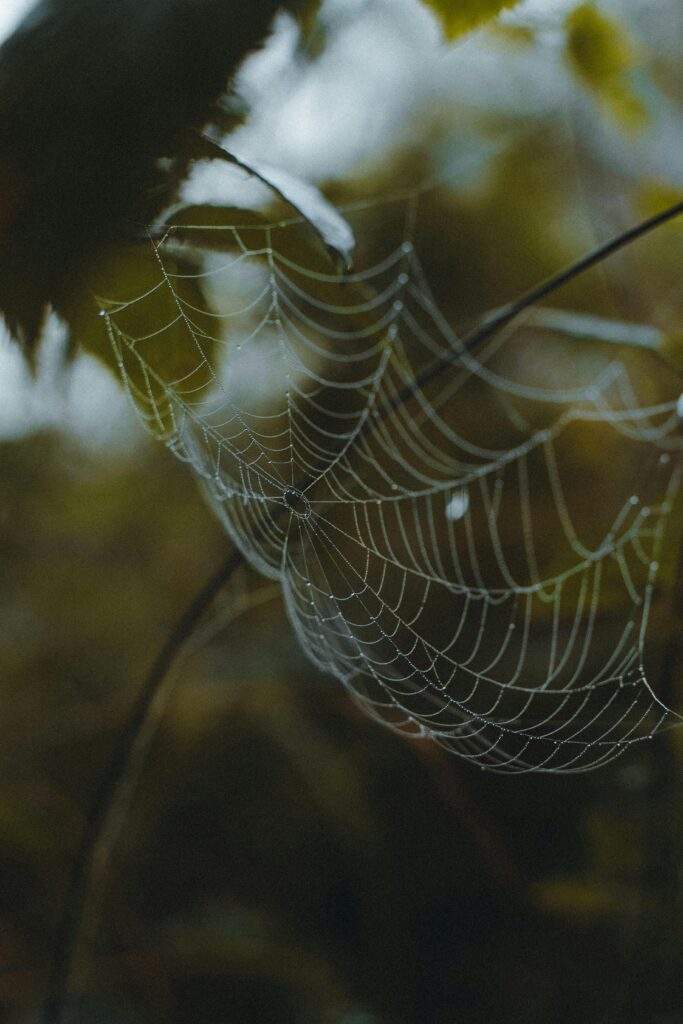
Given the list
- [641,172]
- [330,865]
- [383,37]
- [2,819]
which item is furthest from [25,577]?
[641,172]

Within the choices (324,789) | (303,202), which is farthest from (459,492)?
(303,202)

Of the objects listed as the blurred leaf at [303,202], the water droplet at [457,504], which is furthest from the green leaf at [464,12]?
the water droplet at [457,504]

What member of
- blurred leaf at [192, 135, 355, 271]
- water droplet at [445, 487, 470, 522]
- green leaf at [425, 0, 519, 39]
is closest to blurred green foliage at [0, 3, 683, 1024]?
water droplet at [445, 487, 470, 522]

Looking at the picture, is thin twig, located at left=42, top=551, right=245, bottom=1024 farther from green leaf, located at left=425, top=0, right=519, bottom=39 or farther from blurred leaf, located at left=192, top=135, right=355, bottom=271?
→ green leaf, located at left=425, top=0, right=519, bottom=39

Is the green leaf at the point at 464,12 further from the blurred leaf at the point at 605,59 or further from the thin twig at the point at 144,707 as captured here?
the blurred leaf at the point at 605,59

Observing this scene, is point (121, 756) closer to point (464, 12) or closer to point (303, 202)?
point (303, 202)

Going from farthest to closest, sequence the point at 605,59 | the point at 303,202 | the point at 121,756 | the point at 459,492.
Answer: the point at 459,492
the point at 605,59
the point at 121,756
the point at 303,202
